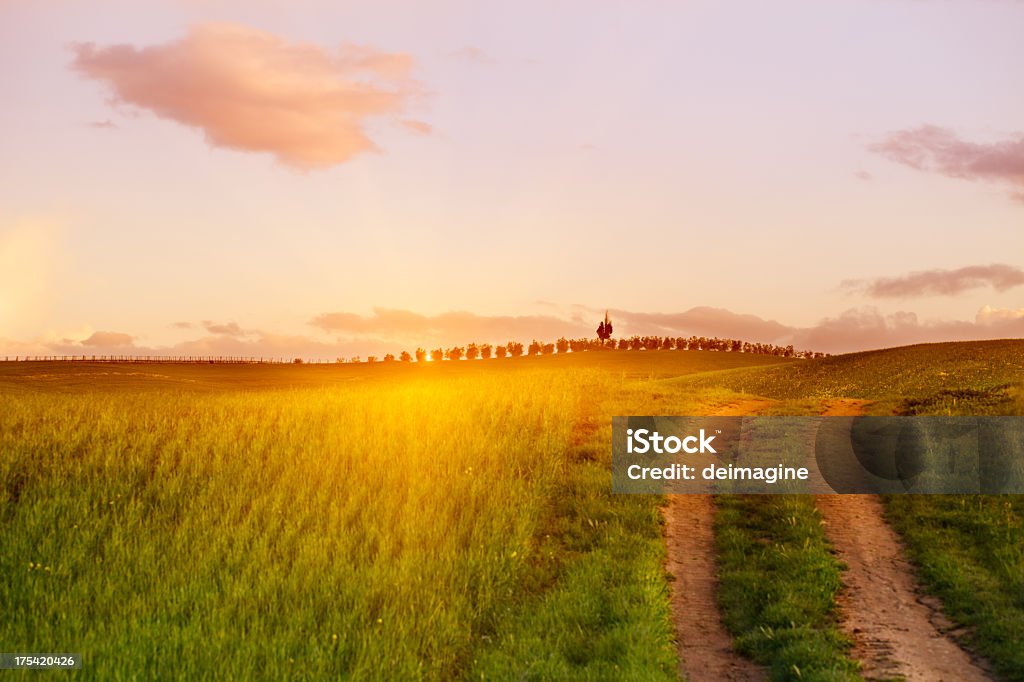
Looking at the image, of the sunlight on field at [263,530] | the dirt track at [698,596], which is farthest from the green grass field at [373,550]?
the dirt track at [698,596]

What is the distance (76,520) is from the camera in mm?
14641

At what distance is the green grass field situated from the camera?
1110 centimetres

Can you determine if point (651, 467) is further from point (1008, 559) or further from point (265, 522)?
point (265, 522)

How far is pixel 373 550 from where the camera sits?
Result: 45.8 ft

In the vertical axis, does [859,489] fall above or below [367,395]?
below

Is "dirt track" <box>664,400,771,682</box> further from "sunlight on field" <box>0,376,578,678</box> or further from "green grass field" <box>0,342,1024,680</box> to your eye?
"sunlight on field" <box>0,376,578,678</box>

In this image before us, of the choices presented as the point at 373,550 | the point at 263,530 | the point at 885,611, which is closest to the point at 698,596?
the point at 885,611

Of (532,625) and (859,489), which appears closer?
(532,625)

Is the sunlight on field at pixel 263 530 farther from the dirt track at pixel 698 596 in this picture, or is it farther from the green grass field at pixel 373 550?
the dirt track at pixel 698 596

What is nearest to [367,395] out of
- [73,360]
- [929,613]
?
[929,613]

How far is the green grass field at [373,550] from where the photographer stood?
11102 mm

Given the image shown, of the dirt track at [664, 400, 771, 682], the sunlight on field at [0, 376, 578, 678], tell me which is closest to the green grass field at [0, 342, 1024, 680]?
the sunlight on field at [0, 376, 578, 678]

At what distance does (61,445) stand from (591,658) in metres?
12.7

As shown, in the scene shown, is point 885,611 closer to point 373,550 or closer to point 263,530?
point 373,550
